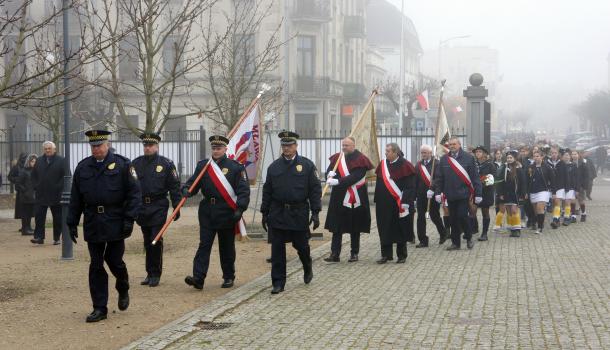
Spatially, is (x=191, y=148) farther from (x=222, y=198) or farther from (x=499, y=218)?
(x=222, y=198)

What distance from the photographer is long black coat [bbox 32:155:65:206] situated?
52.0ft

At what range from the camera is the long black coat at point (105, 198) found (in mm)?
9008

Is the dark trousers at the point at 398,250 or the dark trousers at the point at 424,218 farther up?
the dark trousers at the point at 424,218

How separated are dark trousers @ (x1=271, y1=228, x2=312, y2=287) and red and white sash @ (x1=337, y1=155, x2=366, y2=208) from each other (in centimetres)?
233

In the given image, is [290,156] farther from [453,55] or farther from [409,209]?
[453,55]

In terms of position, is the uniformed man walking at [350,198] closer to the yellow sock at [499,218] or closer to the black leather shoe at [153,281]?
the black leather shoe at [153,281]

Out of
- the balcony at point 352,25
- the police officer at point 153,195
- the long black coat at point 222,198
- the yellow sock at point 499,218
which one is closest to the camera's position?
the long black coat at point 222,198

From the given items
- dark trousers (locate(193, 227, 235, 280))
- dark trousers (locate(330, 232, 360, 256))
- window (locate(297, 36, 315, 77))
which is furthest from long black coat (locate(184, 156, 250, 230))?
window (locate(297, 36, 315, 77))

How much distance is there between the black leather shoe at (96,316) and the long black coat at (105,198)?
662 millimetres

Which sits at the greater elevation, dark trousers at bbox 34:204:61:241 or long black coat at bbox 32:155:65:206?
long black coat at bbox 32:155:65:206

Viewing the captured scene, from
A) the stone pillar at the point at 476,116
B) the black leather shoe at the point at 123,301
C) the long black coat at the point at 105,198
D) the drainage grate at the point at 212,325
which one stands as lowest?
the drainage grate at the point at 212,325

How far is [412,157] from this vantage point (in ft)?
92.1

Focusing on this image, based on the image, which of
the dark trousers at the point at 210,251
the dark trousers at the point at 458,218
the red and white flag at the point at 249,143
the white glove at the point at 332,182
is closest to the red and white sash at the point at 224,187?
the dark trousers at the point at 210,251

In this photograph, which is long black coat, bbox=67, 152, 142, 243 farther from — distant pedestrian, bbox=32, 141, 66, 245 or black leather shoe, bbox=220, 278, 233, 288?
distant pedestrian, bbox=32, 141, 66, 245
